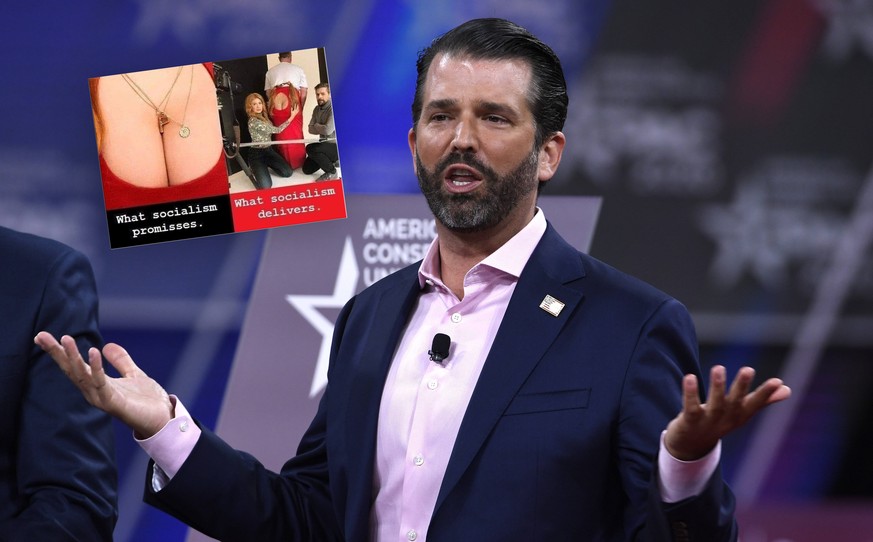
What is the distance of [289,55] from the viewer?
3549 millimetres

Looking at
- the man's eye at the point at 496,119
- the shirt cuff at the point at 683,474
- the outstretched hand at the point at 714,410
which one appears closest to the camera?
the outstretched hand at the point at 714,410

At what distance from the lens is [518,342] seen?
2.06 metres

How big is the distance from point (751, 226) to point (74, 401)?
2347 mm

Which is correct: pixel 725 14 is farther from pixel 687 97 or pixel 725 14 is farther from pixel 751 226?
pixel 751 226

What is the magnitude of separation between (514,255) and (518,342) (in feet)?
0.70

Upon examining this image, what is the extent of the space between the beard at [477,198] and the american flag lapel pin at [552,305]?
20cm

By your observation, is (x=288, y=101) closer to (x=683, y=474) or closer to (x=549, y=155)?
(x=549, y=155)

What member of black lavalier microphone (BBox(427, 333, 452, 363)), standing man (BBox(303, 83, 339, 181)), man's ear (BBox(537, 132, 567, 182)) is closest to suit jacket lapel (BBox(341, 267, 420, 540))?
black lavalier microphone (BBox(427, 333, 452, 363))

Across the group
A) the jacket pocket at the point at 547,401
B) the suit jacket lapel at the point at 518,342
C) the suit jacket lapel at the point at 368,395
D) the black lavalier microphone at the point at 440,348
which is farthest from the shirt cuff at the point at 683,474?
the suit jacket lapel at the point at 368,395

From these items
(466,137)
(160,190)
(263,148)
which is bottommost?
(160,190)

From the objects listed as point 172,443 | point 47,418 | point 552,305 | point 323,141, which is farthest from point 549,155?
point 323,141

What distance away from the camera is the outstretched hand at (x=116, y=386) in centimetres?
188

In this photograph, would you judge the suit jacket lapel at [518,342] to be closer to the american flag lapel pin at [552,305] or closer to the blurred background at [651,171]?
the american flag lapel pin at [552,305]

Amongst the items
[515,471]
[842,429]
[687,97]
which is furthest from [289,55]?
[842,429]
